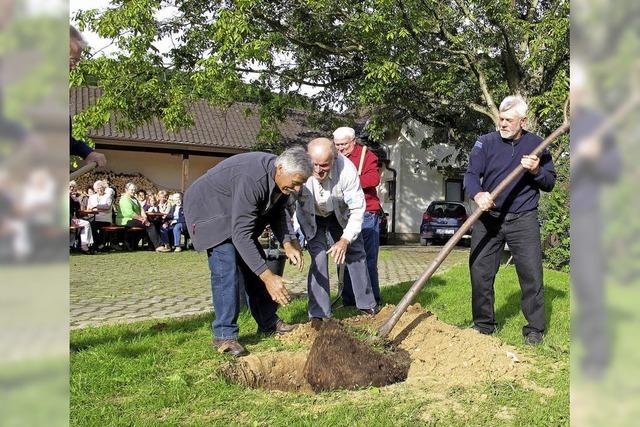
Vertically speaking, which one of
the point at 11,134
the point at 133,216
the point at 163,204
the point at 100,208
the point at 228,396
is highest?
the point at 163,204

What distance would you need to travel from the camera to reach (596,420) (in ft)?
1.88

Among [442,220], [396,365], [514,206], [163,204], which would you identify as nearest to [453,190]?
[442,220]

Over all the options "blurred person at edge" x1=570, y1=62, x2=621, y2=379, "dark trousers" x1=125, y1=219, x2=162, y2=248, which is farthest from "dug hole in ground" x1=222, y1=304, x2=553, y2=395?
"dark trousers" x1=125, y1=219, x2=162, y2=248

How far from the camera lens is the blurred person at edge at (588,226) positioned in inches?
20.9

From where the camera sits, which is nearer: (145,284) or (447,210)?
(145,284)

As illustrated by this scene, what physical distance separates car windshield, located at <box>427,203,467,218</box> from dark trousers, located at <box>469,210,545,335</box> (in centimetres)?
1927

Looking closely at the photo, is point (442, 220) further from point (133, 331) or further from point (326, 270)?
point (133, 331)

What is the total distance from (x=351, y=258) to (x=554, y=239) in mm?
7303

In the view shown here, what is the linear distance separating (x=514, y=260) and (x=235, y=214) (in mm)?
2534

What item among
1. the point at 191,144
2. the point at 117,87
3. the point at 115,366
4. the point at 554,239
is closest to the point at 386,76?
the point at 554,239

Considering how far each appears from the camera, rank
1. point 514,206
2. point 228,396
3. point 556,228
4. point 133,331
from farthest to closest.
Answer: point 556,228
point 133,331
point 514,206
point 228,396

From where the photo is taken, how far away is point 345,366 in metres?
4.26

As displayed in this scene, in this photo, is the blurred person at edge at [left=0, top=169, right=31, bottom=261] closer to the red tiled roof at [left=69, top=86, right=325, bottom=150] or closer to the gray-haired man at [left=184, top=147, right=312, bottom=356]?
the gray-haired man at [left=184, top=147, right=312, bottom=356]

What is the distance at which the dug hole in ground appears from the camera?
425 cm
